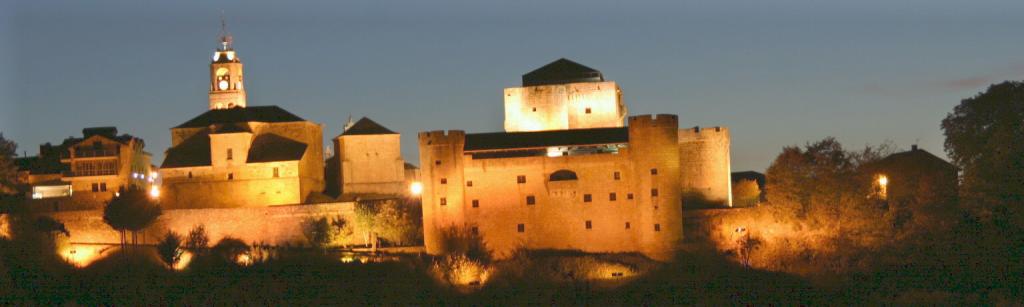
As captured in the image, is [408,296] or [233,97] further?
[233,97]

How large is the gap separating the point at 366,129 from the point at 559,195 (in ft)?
45.2

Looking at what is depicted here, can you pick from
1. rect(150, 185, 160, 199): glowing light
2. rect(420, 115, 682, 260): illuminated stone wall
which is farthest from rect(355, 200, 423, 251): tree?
rect(150, 185, 160, 199): glowing light

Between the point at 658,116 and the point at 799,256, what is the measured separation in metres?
7.49

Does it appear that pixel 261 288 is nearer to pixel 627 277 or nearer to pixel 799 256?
pixel 627 277

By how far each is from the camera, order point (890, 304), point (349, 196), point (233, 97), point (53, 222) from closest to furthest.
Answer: point (890, 304), point (53, 222), point (349, 196), point (233, 97)

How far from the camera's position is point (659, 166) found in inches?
2013

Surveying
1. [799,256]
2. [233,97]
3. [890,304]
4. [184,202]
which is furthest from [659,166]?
[233,97]

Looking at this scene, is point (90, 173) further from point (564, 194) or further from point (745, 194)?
point (745, 194)

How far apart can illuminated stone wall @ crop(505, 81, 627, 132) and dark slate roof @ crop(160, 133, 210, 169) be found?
13734 mm

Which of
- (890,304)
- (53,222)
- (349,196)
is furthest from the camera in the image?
(349,196)

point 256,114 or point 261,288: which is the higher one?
point 256,114

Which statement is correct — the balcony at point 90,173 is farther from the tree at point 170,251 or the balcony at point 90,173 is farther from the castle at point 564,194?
the castle at point 564,194

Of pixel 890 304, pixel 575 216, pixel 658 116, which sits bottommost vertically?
pixel 890 304

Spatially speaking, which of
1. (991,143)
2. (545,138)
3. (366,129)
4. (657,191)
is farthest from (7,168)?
(991,143)
